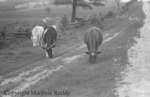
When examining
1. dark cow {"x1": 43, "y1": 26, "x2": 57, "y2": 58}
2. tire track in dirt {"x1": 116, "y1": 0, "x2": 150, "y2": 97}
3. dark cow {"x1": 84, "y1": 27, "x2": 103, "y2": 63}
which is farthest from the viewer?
dark cow {"x1": 43, "y1": 26, "x2": 57, "y2": 58}

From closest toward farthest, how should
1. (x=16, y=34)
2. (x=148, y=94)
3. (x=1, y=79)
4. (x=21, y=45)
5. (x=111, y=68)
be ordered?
(x=148, y=94) < (x=111, y=68) < (x=1, y=79) < (x=21, y=45) < (x=16, y=34)

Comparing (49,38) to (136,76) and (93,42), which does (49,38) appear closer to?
(93,42)

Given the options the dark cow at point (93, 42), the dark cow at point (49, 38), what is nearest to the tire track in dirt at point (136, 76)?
the dark cow at point (93, 42)

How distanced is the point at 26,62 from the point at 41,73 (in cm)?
384

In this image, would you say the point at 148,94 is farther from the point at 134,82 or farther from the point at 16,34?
the point at 16,34

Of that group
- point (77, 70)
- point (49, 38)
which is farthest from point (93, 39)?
point (49, 38)

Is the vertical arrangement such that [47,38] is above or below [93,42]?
below

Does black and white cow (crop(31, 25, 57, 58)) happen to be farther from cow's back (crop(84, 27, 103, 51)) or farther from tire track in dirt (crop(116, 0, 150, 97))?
tire track in dirt (crop(116, 0, 150, 97))

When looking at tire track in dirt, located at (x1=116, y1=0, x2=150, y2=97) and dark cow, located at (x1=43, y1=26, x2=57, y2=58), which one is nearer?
tire track in dirt, located at (x1=116, y1=0, x2=150, y2=97)

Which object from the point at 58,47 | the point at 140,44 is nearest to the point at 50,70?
the point at 140,44

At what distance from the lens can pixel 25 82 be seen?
12812 mm

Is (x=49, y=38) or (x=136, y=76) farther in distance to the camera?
(x=49, y=38)

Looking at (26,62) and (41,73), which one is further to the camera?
(26,62)

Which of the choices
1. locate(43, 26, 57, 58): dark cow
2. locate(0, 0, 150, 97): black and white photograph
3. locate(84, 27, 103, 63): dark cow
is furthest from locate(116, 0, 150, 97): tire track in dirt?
locate(43, 26, 57, 58): dark cow
